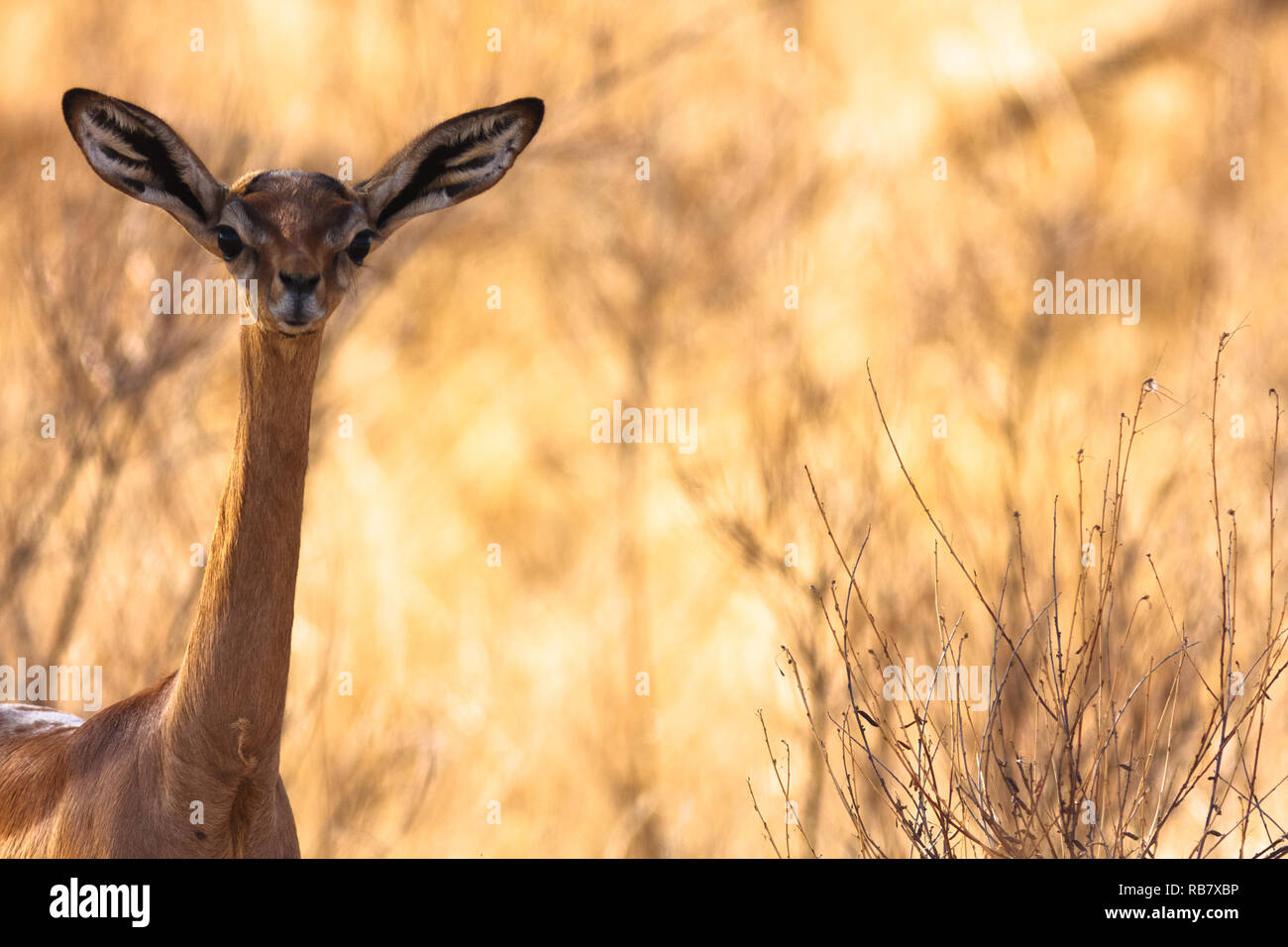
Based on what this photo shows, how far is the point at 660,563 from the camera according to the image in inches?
340

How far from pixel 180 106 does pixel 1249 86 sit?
7400mm

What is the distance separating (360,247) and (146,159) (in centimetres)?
66

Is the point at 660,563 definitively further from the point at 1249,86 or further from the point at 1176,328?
the point at 1249,86

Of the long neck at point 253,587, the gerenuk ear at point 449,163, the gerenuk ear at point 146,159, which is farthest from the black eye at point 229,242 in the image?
the gerenuk ear at point 449,163

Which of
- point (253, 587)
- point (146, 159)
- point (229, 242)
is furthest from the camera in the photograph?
point (146, 159)

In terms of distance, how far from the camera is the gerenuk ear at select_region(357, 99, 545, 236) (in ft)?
12.3

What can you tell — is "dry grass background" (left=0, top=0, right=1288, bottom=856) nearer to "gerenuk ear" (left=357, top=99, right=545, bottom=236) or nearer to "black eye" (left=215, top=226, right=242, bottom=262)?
"gerenuk ear" (left=357, top=99, right=545, bottom=236)

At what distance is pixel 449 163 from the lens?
12.8ft

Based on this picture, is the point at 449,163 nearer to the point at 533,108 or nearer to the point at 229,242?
the point at 533,108

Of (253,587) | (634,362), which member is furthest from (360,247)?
(634,362)

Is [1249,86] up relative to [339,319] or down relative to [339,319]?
up

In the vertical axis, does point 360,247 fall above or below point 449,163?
below

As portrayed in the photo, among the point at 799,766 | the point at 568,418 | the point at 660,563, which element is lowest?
the point at 799,766
